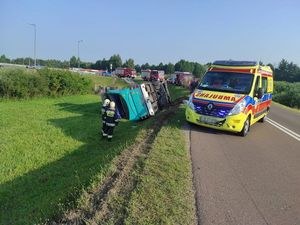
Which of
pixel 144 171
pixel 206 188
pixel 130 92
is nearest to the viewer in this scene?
pixel 206 188

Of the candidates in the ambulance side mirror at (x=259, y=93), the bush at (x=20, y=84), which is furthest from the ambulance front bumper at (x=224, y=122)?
the bush at (x=20, y=84)

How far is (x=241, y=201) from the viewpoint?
671cm

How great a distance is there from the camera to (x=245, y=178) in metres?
8.12

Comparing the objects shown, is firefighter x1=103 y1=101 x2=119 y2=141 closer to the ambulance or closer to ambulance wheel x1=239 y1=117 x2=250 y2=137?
the ambulance

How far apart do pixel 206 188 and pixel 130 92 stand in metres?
12.4

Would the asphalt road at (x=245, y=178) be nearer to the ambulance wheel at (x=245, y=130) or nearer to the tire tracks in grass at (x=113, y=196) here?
the ambulance wheel at (x=245, y=130)

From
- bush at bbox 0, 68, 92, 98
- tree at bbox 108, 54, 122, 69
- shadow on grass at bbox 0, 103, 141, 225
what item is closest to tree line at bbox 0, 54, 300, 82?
tree at bbox 108, 54, 122, 69

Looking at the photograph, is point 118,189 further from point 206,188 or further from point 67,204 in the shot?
point 206,188

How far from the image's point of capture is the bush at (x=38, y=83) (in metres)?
26.2

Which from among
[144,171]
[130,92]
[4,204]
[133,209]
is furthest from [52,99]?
[133,209]

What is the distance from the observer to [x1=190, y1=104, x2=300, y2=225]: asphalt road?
6.17 meters

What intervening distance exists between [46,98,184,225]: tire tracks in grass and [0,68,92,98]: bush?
18551mm

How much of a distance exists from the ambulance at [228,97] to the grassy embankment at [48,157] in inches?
90.8

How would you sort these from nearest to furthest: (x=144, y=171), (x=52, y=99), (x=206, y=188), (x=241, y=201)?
(x=241, y=201) < (x=206, y=188) < (x=144, y=171) < (x=52, y=99)
